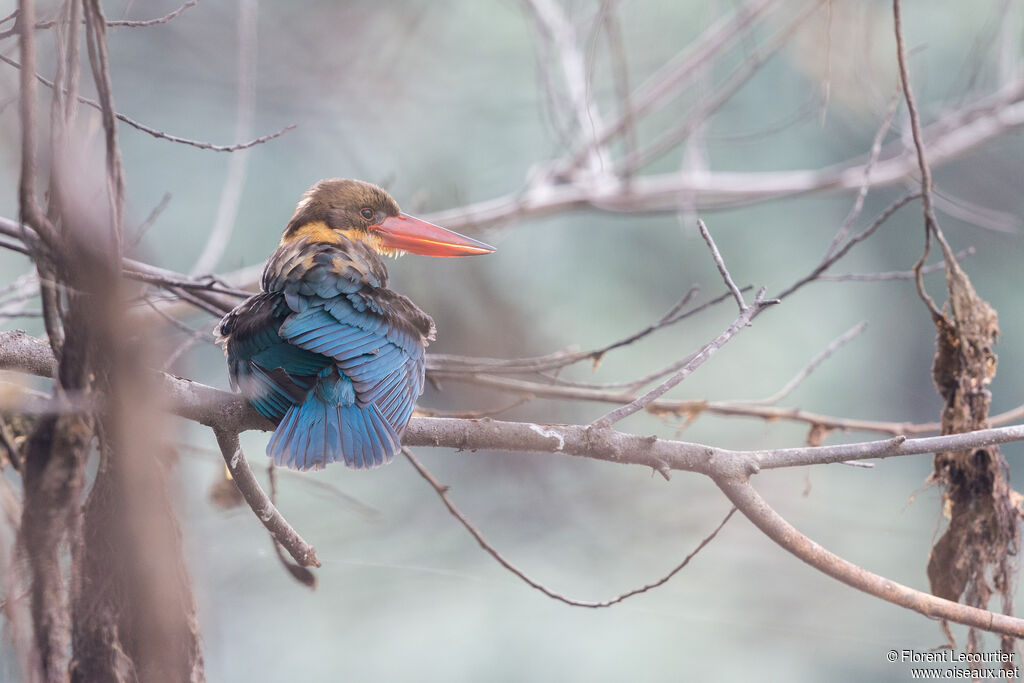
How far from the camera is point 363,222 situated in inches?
85.5

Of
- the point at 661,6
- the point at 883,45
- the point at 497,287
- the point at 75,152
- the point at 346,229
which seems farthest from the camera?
the point at 497,287

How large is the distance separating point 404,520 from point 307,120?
9.23 ft

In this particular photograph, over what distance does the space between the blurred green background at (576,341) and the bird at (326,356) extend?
2.94 metres

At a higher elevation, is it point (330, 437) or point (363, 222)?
point (363, 222)

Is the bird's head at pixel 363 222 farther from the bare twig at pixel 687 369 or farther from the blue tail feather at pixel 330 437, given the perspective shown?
the bare twig at pixel 687 369

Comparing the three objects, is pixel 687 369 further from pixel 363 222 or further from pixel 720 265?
pixel 363 222

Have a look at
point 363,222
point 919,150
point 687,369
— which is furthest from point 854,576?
point 363,222

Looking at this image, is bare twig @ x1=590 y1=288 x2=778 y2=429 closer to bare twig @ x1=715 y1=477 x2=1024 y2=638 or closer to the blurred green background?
bare twig @ x1=715 y1=477 x2=1024 y2=638

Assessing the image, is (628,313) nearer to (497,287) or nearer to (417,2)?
(497,287)

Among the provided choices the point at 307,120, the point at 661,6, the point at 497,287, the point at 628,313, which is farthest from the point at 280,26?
the point at 628,313

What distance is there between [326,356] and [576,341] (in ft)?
14.7

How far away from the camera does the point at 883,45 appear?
5449 millimetres

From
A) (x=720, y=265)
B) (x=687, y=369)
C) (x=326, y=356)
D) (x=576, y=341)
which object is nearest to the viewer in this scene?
(x=687, y=369)

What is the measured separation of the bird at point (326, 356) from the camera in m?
1.51
